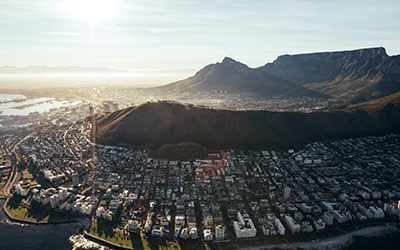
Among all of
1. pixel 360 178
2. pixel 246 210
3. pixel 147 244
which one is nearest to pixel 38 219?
pixel 147 244

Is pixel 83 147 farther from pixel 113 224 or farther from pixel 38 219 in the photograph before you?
pixel 113 224

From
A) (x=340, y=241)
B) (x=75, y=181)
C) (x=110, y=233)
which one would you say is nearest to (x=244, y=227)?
(x=340, y=241)

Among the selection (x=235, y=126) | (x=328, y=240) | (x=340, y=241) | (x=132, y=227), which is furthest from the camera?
(x=235, y=126)

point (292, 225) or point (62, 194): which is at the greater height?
point (62, 194)

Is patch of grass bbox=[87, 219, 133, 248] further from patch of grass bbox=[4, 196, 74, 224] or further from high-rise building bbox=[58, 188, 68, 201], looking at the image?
high-rise building bbox=[58, 188, 68, 201]

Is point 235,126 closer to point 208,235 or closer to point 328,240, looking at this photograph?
point 328,240

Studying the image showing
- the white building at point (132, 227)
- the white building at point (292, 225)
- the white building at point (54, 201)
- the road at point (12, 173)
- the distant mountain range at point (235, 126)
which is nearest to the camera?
the white building at point (292, 225)

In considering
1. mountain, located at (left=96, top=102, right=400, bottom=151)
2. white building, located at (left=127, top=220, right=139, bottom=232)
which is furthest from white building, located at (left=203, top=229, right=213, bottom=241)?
mountain, located at (left=96, top=102, right=400, bottom=151)

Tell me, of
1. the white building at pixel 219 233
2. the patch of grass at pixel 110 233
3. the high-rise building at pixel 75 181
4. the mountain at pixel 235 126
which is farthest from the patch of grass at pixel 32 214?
the mountain at pixel 235 126

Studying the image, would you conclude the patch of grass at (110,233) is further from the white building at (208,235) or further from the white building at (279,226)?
the white building at (279,226)
